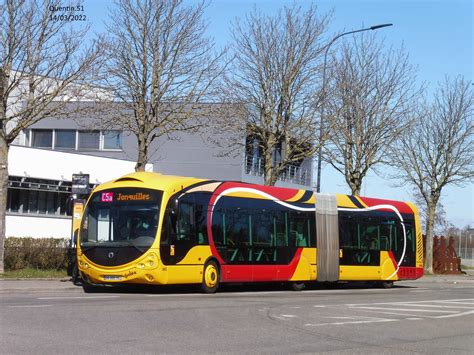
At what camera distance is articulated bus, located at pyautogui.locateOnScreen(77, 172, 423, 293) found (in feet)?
64.0

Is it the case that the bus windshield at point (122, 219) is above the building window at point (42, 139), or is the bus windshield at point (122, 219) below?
below

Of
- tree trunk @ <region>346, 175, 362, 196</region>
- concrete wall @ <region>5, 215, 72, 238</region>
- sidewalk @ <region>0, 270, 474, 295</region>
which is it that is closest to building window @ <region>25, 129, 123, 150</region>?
concrete wall @ <region>5, 215, 72, 238</region>

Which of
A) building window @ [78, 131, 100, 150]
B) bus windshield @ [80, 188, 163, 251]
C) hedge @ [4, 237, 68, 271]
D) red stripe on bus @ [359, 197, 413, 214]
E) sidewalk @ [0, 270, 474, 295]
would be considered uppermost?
building window @ [78, 131, 100, 150]

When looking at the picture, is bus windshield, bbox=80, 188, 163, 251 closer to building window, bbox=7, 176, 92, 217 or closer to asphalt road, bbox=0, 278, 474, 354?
asphalt road, bbox=0, 278, 474, 354

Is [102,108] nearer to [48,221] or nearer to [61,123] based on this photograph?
[48,221]

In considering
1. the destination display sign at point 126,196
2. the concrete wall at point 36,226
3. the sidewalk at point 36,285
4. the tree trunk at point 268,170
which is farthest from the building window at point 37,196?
the destination display sign at point 126,196

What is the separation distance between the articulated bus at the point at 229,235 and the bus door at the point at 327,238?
34 mm

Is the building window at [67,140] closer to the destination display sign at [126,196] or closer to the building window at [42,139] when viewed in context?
the building window at [42,139]

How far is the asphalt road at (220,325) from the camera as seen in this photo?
401 inches

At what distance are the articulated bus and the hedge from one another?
4.22 meters

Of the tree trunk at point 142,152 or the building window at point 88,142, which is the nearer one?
the tree trunk at point 142,152

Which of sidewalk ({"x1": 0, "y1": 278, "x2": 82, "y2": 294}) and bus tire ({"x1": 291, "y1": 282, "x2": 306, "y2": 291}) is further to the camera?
bus tire ({"x1": 291, "y1": 282, "x2": 306, "y2": 291})

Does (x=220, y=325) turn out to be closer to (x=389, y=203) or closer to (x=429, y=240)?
(x=389, y=203)

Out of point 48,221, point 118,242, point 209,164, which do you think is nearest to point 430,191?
point 209,164
